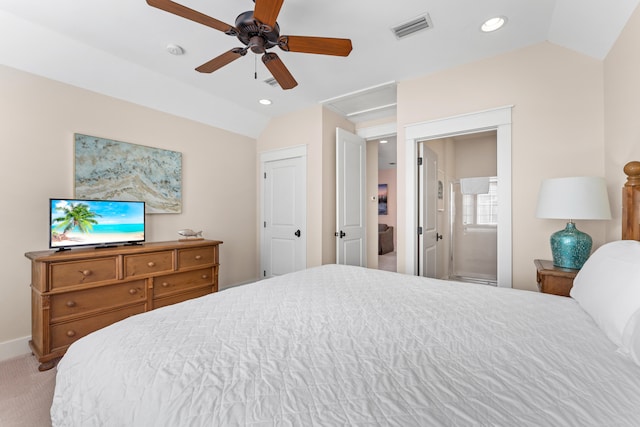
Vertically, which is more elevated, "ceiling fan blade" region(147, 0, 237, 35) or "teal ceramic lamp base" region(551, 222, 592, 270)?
"ceiling fan blade" region(147, 0, 237, 35)

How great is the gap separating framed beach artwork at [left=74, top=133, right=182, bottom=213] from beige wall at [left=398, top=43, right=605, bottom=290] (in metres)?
3.32

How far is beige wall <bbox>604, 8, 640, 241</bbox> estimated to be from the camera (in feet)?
5.40

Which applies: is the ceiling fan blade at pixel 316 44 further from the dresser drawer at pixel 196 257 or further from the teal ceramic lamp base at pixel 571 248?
the dresser drawer at pixel 196 257

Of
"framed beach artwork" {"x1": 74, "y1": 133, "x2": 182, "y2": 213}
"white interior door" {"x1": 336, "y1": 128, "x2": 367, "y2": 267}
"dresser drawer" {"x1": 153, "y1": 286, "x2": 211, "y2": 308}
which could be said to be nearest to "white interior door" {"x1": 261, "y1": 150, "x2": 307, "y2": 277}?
"white interior door" {"x1": 336, "y1": 128, "x2": 367, "y2": 267}

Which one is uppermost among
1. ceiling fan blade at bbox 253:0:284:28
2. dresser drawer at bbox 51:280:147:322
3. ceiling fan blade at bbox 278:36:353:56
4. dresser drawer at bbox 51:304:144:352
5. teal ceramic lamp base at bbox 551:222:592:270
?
ceiling fan blade at bbox 253:0:284:28

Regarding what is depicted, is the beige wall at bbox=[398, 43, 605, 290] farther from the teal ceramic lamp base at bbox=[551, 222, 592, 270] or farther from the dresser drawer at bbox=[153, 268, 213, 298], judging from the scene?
the dresser drawer at bbox=[153, 268, 213, 298]

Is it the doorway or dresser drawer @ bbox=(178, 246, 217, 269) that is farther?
dresser drawer @ bbox=(178, 246, 217, 269)

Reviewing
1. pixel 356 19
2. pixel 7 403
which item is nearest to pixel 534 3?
pixel 356 19

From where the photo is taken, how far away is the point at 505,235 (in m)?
2.54

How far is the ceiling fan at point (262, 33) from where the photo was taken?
150 cm

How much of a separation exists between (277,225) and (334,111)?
1.87 metres

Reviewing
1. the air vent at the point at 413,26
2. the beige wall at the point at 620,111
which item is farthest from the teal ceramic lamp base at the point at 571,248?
the air vent at the point at 413,26

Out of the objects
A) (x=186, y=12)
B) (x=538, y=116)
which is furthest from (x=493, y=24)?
(x=186, y=12)

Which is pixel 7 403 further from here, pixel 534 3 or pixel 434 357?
pixel 534 3
